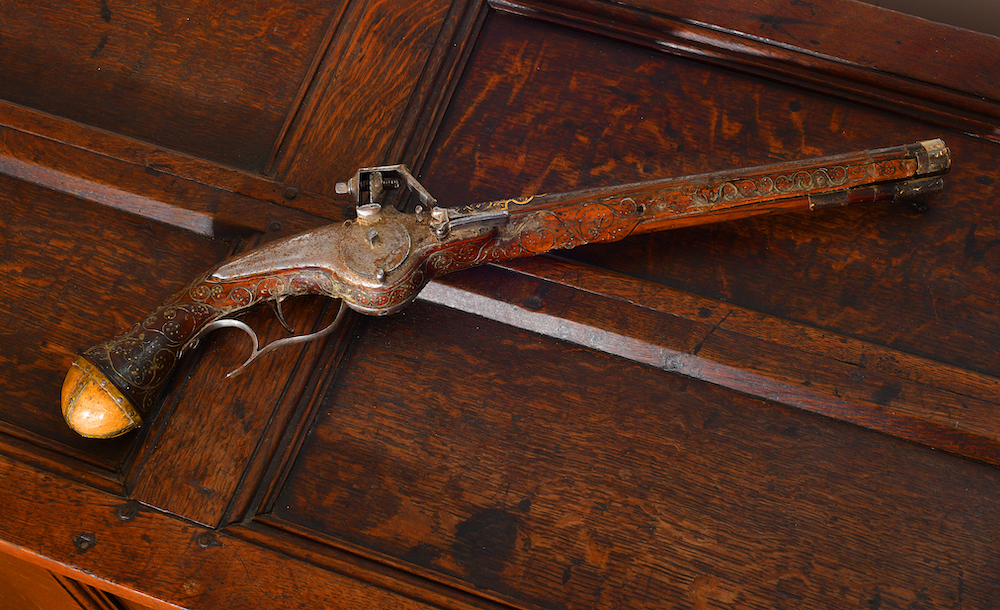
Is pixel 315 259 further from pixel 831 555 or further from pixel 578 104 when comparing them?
pixel 831 555

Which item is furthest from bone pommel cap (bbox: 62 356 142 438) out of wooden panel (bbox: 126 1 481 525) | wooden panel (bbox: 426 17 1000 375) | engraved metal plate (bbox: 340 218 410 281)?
wooden panel (bbox: 426 17 1000 375)

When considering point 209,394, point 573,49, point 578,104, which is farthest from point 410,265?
point 573,49

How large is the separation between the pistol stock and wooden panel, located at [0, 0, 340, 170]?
0.56 metres

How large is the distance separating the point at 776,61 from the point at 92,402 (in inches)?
82.1

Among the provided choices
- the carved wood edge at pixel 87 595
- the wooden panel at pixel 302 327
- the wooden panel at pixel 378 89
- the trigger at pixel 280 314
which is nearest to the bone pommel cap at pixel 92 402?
the wooden panel at pixel 302 327

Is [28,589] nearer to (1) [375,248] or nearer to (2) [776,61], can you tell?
(1) [375,248]

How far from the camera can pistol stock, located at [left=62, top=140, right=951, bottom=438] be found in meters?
1.54

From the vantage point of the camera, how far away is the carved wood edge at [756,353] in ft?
5.57

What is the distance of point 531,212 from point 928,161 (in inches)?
42.5

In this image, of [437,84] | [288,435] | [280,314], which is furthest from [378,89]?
[288,435]

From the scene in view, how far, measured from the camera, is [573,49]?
2094 mm

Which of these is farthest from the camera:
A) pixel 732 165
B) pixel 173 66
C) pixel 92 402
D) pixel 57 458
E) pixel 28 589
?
pixel 28 589

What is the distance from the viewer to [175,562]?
61.3 inches

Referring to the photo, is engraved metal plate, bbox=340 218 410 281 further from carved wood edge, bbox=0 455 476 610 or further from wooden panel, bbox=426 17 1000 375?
carved wood edge, bbox=0 455 476 610
